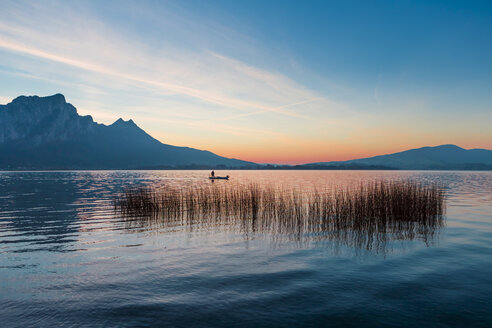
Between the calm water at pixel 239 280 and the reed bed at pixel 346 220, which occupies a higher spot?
the reed bed at pixel 346 220

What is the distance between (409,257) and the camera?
10.8 m

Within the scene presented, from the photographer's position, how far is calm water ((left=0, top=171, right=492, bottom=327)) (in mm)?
6477

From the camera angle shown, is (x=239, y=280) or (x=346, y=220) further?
(x=346, y=220)

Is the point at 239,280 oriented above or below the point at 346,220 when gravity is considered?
below

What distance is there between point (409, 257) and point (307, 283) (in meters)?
4.67

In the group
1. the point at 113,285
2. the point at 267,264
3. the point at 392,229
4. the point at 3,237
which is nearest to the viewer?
the point at 113,285

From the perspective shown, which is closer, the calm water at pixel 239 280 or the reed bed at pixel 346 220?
the calm water at pixel 239 280

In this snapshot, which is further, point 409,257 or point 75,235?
point 75,235

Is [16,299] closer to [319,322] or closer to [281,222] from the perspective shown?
[319,322]

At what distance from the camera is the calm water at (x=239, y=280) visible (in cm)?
648

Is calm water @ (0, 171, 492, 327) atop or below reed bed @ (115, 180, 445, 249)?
below

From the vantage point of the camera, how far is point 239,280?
339 inches

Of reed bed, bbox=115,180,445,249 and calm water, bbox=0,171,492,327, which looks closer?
calm water, bbox=0,171,492,327

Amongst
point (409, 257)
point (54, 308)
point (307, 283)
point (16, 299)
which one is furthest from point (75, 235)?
point (409, 257)
